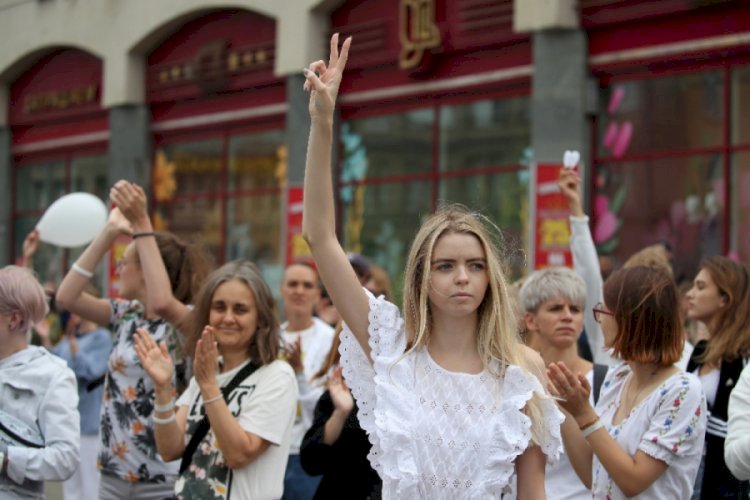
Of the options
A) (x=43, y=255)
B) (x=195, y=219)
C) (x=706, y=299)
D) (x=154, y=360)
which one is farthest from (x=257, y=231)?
(x=154, y=360)

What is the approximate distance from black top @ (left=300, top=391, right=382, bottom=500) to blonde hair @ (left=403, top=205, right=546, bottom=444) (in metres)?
1.74

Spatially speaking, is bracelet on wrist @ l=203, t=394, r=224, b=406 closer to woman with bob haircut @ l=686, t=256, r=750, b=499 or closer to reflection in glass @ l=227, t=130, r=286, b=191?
woman with bob haircut @ l=686, t=256, r=750, b=499

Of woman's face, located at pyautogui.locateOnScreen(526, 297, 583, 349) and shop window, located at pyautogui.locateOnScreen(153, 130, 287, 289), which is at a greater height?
shop window, located at pyautogui.locateOnScreen(153, 130, 287, 289)

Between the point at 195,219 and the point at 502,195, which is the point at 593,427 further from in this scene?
the point at 195,219

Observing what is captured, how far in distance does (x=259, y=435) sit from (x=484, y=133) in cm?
949

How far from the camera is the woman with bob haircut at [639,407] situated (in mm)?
4469

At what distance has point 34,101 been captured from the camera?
21.3 metres

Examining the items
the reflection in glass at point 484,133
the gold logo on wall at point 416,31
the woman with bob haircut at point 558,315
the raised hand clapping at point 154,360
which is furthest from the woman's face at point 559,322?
the gold logo on wall at point 416,31

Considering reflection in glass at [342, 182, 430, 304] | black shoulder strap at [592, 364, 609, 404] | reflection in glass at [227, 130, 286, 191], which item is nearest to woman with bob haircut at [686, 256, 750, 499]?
black shoulder strap at [592, 364, 609, 404]

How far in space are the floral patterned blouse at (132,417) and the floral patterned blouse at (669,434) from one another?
8.07ft

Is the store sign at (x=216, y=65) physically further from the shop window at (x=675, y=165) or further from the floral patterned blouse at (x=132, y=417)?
the floral patterned blouse at (x=132, y=417)

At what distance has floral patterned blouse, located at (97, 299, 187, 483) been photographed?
6.19 m

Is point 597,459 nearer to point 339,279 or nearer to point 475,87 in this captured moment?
point 339,279

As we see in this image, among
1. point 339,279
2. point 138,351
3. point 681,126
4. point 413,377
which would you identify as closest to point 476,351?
point 413,377
